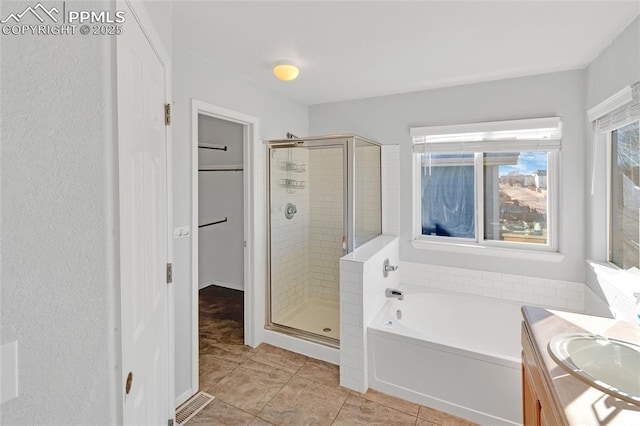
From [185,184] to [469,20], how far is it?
210cm

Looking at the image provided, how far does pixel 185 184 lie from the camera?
228 cm

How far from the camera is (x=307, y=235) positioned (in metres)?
3.59

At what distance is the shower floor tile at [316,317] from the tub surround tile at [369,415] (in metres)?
0.79

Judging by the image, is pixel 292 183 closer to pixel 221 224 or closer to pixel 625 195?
pixel 221 224

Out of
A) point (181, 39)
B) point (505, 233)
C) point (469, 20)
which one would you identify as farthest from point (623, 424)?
point (181, 39)

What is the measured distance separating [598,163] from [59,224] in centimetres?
329

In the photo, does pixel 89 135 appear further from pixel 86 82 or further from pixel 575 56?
pixel 575 56

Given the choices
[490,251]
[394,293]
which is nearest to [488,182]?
[490,251]

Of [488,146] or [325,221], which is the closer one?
[488,146]

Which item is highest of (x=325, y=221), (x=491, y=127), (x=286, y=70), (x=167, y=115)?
(x=286, y=70)

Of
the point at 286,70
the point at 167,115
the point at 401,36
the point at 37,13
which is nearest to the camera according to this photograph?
the point at 37,13

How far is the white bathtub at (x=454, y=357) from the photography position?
2.03 meters

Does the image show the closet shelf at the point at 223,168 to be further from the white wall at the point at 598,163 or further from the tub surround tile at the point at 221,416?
the white wall at the point at 598,163

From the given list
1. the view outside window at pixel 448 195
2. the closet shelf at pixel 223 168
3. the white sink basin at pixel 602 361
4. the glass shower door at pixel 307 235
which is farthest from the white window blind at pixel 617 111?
the closet shelf at pixel 223 168
